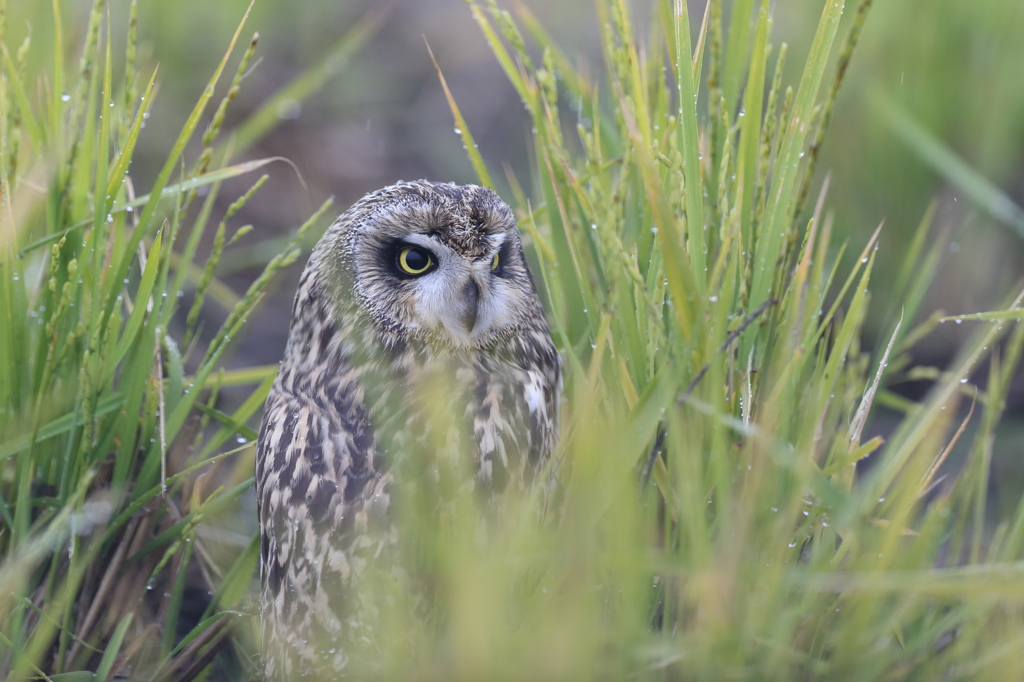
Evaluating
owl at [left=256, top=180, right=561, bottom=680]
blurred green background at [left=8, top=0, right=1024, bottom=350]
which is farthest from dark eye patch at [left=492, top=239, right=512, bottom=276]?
blurred green background at [left=8, top=0, right=1024, bottom=350]

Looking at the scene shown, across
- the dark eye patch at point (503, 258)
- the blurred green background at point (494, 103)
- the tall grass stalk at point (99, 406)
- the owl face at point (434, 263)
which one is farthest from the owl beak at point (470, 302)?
the blurred green background at point (494, 103)

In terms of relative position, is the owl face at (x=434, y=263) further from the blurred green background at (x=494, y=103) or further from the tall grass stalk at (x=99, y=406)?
the blurred green background at (x=494, y=103)

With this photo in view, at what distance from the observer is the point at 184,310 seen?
378cm

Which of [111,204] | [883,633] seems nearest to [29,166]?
[111,204]

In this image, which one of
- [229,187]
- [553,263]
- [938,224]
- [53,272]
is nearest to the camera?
[53,272]

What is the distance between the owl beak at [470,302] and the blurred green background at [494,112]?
1027 mm

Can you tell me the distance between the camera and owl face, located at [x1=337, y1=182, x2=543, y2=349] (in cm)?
177

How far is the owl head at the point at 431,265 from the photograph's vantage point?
1768mm

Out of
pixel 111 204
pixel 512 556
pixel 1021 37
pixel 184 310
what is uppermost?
pixel 1021 37

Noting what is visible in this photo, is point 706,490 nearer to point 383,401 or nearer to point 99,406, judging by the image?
point 383,401

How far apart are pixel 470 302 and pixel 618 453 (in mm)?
557

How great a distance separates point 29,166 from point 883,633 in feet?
6.82

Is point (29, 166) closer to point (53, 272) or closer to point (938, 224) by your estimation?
point (53, 272)

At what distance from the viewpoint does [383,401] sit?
1.81 metres
